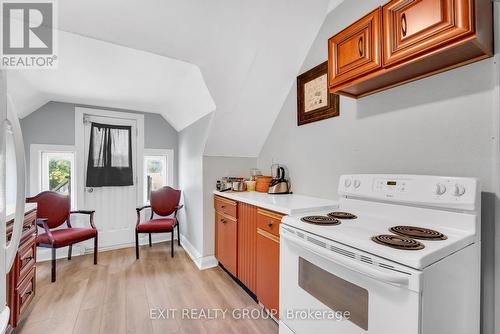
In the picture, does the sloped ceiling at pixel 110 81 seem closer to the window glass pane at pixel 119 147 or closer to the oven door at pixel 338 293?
the window glass pane at pixel 119 147

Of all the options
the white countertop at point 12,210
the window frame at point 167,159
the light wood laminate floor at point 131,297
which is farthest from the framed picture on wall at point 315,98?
the window frame at point 167,159

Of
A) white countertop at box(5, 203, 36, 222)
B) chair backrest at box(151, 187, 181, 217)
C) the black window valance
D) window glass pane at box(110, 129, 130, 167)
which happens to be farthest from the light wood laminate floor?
window glass pane at box(110, 129, 130, 167)

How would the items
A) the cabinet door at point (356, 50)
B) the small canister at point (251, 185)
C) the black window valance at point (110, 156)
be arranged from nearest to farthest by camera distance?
the cabinet door at point (356, 50) → the small canister at point (251, 185) → the black window valance at point (110, 156)

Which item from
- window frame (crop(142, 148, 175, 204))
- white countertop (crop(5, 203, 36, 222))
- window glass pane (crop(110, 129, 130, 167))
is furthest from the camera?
window frame (crop(142, 148, 175, 204))

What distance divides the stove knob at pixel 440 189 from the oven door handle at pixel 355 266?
1.89ft

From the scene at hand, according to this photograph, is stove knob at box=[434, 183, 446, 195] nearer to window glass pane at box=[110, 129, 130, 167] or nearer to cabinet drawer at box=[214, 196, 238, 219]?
cabinet drawer at box=[214, 196, 238, 219]

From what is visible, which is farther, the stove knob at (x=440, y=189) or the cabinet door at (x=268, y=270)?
the cabinet door at (x=268, y=270)

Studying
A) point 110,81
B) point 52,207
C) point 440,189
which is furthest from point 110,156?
point 440,189

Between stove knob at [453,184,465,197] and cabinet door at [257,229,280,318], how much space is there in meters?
1.06

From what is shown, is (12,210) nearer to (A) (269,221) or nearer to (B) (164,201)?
(A) (269,221)

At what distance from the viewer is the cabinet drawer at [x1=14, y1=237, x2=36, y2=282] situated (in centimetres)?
165

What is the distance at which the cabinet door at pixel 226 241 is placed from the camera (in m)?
2.32

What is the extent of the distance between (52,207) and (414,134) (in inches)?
149

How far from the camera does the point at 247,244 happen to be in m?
2.09
